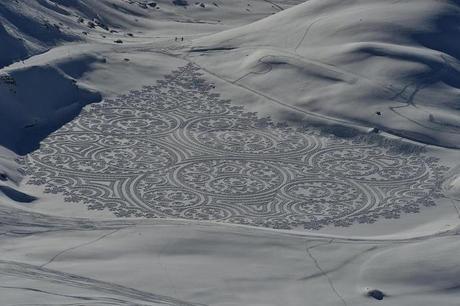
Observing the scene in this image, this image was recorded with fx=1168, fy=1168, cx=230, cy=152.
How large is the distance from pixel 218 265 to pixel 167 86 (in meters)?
11.5

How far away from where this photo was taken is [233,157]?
28234mm

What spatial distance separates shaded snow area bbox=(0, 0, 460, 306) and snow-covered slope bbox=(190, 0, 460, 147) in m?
0.06

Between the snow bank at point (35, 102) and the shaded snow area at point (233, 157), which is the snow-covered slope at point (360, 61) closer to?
the shaded snow area at point (233, 157)

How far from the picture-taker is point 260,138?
29.4 m

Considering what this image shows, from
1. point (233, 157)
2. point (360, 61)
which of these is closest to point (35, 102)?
point (233, 157)

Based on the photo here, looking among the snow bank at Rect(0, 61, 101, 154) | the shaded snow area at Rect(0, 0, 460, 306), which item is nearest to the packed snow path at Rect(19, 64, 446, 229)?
the shaded snow area at Rect(0, 0, 460, 306)

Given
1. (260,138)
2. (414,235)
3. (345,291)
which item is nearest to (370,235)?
(414,235)

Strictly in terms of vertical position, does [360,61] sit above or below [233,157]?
above

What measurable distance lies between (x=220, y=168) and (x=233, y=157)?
0.77 metres

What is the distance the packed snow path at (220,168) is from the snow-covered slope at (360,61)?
1335 mm

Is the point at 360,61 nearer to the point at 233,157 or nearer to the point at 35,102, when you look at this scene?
the point at 233,157

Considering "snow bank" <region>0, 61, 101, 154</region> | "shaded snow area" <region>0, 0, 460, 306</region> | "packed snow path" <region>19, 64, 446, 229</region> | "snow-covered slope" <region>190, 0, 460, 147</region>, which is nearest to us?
"shaded snow area" <region>0, 0, 460, 306</region>

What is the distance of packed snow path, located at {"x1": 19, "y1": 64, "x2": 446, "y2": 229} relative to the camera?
25.5m

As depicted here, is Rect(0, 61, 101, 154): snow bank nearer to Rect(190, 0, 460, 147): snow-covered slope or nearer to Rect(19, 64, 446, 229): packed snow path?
Rect(19, 64, 446, 229): packed snow path
